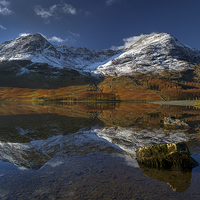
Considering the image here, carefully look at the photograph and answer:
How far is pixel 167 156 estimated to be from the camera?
258 inches

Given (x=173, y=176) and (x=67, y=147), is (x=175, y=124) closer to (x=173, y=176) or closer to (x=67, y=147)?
(x=173, y=176)

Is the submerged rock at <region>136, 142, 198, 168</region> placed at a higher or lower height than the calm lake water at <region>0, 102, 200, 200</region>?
higher

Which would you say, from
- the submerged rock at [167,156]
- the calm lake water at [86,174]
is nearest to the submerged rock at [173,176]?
the calm lake water at [86,174]

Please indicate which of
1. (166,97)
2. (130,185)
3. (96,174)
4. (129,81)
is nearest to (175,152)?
(130,185)

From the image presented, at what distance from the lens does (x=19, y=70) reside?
199 m

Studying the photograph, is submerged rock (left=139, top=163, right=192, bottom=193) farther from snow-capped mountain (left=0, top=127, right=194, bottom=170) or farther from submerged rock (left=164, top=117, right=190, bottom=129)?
submerged rock (left=164, top=117, right=190, bottom=129)

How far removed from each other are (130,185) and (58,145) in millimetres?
5867

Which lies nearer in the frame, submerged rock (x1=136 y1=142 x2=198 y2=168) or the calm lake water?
the calm lake water

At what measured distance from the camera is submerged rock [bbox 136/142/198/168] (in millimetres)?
6453

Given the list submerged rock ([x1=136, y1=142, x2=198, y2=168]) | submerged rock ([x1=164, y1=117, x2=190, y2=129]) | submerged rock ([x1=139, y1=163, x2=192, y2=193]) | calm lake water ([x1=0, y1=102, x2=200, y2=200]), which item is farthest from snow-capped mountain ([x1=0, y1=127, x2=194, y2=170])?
submerged rock ([x1=164, y1=117, x2=190, y2=129])

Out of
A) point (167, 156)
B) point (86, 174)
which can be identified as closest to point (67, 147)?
point (86, 174)

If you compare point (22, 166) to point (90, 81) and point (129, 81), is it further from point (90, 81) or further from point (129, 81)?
point (90, 81)

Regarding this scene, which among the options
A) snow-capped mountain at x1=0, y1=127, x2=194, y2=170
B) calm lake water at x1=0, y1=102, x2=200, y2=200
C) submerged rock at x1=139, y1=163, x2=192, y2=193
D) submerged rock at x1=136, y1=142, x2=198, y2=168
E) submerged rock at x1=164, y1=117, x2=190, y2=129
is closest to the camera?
calm lake water at x1=0, y1=102, x2=200, y2=200

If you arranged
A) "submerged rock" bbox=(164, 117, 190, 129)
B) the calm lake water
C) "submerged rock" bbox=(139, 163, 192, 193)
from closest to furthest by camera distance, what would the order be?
the calm lake water, "submerged rock" bbox=(139, 163, 192, 193), "submerged rock" bbox=(164, 117, 190, 129)
